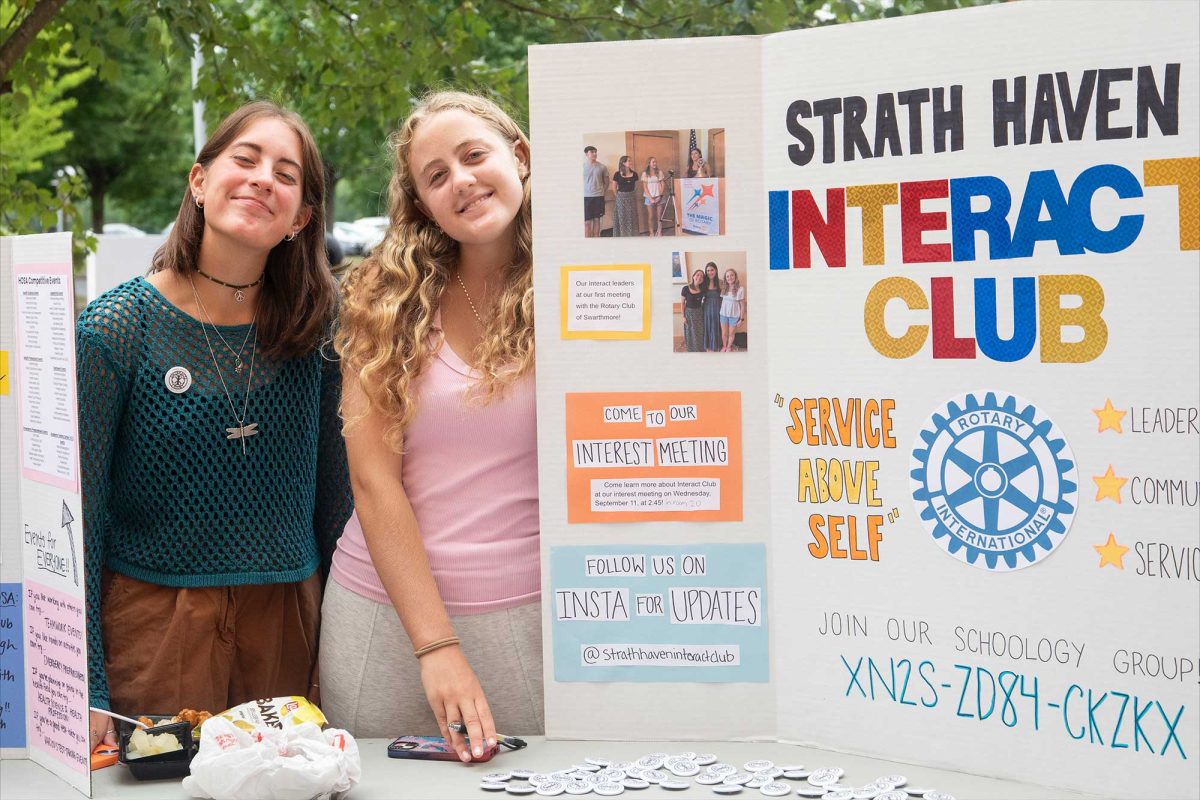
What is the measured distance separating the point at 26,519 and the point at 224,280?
0.61 m

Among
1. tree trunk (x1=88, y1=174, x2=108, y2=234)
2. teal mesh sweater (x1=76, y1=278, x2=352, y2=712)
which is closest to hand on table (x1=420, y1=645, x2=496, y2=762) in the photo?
teal mesh sweater (x1=76, y1=278, x2=352, y2=712)

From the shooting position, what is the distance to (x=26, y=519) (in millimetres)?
2066

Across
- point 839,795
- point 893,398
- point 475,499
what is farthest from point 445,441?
point 839,795

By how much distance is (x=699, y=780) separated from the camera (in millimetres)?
1912

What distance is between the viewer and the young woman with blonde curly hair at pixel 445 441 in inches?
85.0

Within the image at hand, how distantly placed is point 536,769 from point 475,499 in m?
0.50

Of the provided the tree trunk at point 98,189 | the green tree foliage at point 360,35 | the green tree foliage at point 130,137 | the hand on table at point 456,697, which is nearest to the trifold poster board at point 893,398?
the hand on table at point 456,697

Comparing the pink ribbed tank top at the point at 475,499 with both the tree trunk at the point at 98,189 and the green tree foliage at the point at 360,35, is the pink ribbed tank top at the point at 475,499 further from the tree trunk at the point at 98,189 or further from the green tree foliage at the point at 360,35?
the tree trunk at the point at 98,189

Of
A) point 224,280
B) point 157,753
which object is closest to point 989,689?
point 157,753

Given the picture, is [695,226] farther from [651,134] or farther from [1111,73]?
[1111,73]

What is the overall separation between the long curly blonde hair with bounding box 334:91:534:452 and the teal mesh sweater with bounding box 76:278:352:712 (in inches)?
10.8

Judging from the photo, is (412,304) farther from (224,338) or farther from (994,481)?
(994,481)

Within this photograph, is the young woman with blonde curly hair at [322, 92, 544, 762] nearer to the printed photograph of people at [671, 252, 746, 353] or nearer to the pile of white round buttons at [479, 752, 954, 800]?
the pile of white round buttons at [479, 752, 954, 800]

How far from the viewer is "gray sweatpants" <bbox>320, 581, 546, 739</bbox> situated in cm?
224
